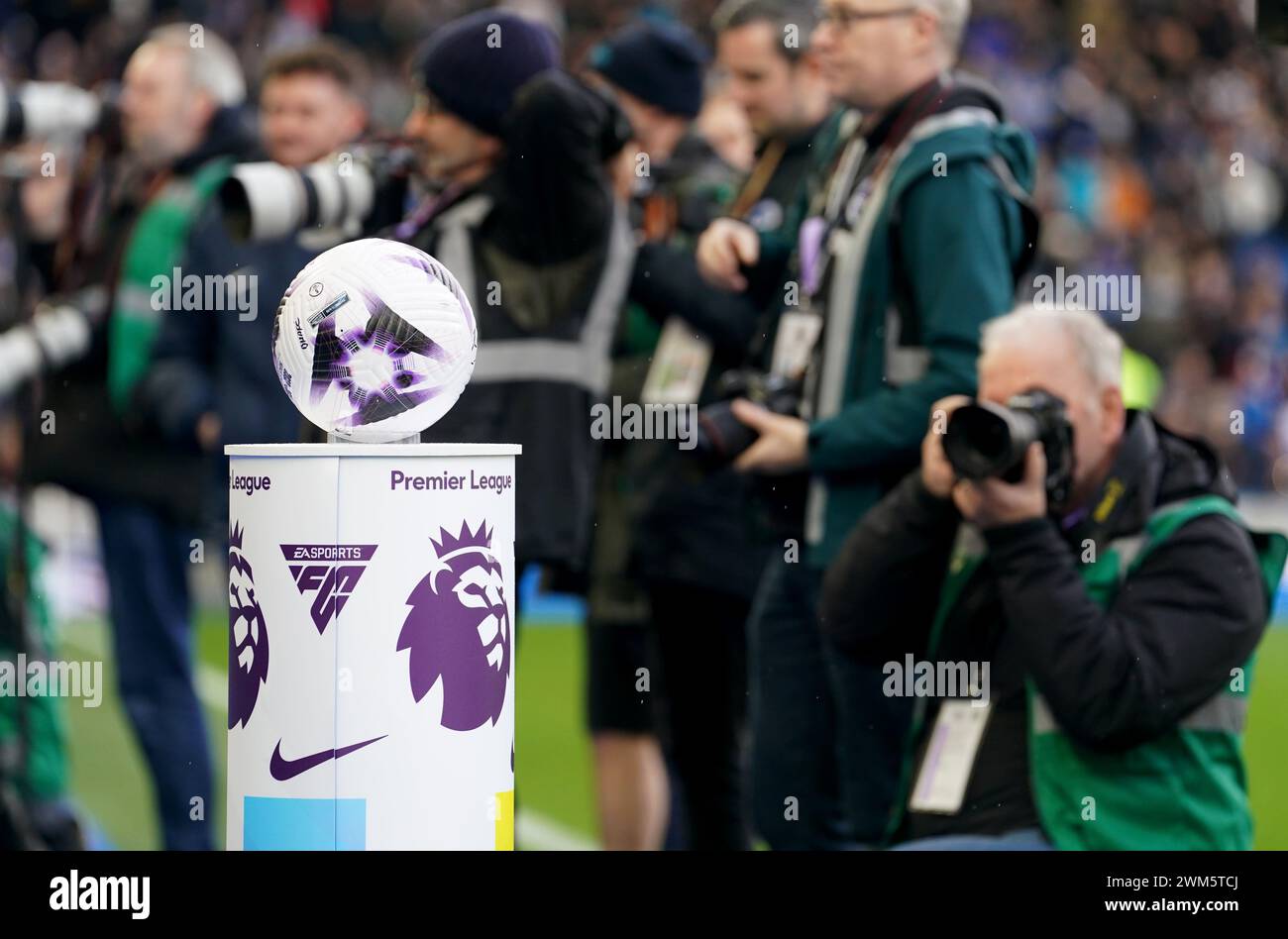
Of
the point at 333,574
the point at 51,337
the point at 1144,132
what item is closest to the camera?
the point at 333,574

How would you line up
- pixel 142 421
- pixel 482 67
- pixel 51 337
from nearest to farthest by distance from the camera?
pixel 482 67, pixel 51 337, pixel 142 421

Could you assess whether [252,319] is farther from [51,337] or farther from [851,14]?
[851,14]

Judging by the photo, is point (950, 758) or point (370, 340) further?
point (950, 758)

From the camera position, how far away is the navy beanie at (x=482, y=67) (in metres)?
4.02

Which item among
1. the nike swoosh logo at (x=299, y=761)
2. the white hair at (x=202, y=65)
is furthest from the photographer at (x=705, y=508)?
the nike swoosh logo at (x=299, y=761)

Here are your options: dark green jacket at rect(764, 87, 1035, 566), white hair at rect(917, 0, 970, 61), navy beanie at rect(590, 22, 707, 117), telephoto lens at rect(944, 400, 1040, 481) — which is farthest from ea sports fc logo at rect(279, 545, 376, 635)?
navy beanie at rect(590, 22, 707, 117)

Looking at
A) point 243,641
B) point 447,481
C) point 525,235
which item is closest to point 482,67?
point 525,235

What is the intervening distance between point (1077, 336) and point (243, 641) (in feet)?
5.22

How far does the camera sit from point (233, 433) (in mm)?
5301

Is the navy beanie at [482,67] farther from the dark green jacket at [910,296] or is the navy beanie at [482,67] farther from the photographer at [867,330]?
the dark green jacket at [910,296]

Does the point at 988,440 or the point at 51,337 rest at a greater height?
the point at 51,337

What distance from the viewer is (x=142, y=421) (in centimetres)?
545

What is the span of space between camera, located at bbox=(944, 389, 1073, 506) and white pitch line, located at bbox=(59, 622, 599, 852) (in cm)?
92
